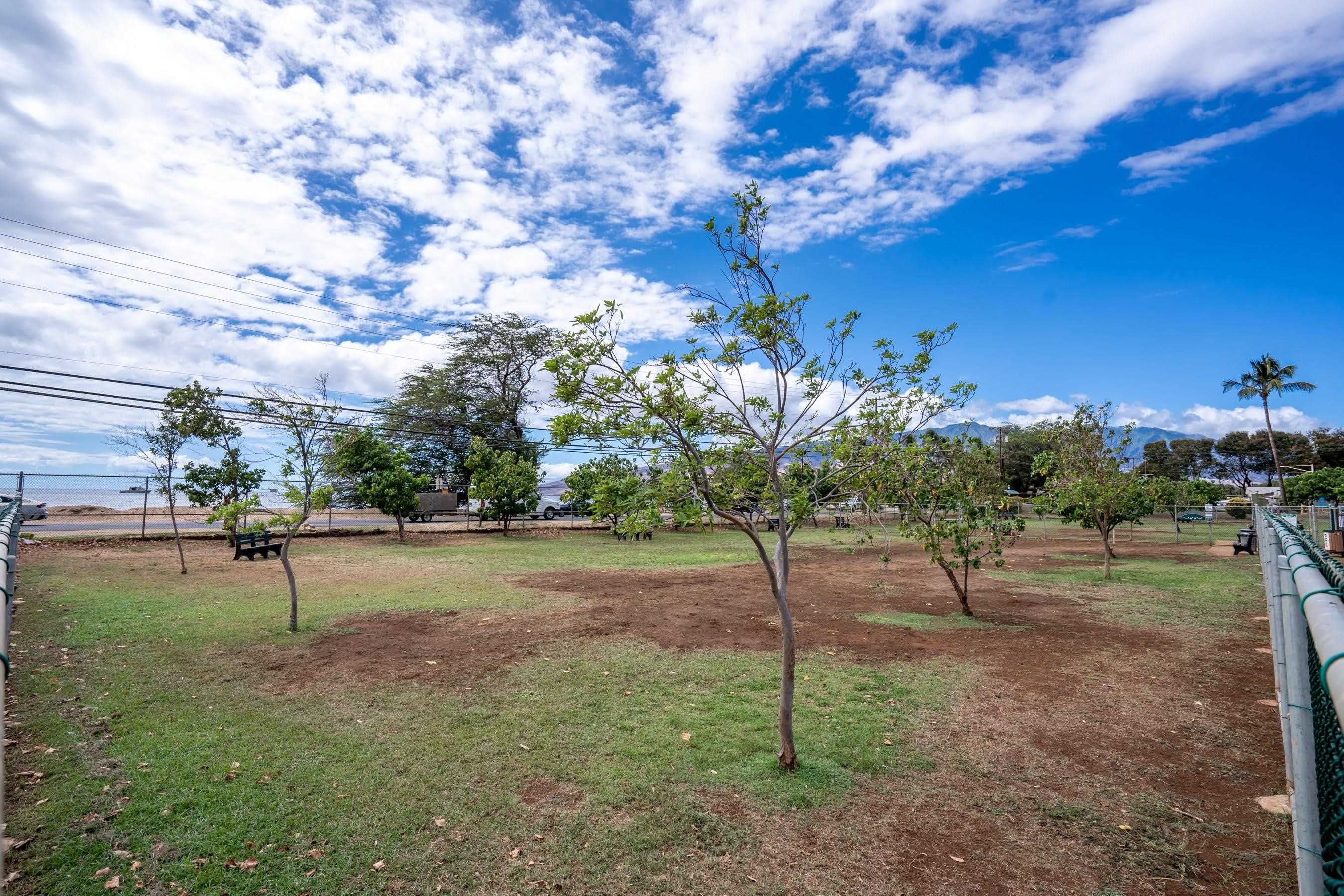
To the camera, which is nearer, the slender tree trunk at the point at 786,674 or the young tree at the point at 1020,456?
the slender tree trunk at the point at 786,674

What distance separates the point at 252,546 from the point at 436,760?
15.3 m

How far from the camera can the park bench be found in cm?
1794

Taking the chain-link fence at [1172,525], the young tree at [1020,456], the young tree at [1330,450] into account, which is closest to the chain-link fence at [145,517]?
the chain-link fence at [1172,525]

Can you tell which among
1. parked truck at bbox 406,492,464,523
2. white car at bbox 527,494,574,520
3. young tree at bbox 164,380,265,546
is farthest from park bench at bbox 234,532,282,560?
white car at bbox 527,494,574,520

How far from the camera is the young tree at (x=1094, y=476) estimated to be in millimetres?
16141

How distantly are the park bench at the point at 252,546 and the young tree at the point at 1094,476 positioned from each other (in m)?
20.0

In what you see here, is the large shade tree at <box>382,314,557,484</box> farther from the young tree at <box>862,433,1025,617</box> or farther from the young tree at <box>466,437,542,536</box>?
the young tree at <box>862,433,1025,617</box>

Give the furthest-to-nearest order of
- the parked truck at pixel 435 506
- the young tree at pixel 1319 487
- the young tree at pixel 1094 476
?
the parked truck at pixel 435 506, the young tree at pixel 1319 487, the young tree at pixel 1094 476

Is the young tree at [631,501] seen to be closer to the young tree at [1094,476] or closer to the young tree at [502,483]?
the young tree at [1094,476]

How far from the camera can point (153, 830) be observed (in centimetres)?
477

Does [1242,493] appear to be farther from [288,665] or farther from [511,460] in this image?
[288,665]

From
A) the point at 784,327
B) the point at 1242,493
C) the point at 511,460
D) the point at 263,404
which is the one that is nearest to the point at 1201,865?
the point at 784,327

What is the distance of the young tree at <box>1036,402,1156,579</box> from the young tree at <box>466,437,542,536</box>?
65.5ft

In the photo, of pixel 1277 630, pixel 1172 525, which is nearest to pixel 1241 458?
pixel 1172 525
